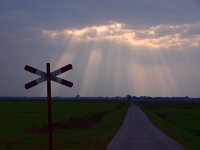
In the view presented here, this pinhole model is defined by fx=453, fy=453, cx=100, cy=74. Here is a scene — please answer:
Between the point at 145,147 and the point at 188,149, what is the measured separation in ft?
6.29

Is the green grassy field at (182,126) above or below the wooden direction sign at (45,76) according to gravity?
below

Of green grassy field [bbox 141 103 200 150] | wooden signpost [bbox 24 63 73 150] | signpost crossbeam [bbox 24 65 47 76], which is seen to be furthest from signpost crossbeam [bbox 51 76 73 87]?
green grassy field [bbox 141 103 200 150]

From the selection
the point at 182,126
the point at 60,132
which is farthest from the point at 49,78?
the point at 182,126

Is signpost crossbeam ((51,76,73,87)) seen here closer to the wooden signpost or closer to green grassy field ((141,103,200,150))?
the wooden signpost

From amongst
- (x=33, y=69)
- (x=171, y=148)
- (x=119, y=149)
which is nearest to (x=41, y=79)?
(x=33, y=69)

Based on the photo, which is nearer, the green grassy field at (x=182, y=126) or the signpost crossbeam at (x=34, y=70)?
the signpost crossbeam at (x=34, y=70)

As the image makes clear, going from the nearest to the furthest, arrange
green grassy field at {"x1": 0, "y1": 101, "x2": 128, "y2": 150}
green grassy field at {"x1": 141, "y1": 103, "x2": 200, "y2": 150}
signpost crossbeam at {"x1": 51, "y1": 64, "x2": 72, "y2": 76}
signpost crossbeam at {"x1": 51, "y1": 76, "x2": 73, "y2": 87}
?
signpost crossbeam at {"x1": 51, "y1": 76, "x2": 73, "y2": 87}
signpost crossbeam at {"x1": 51, "y1": 64, "x2": 72, "y2": 76}
green grassy field at {"x1": 0, "y1": 101, "x2": 128, "y2": 150}
green grassy field at {"x1": 141, "y1": 103, "x2": 200, "y2": 150}

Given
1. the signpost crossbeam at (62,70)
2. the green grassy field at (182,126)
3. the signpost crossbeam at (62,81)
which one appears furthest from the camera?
the green grassy field at (182,126)

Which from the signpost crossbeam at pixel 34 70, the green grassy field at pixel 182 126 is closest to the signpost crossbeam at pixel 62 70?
the signpost crossbeam at pixel 34 70

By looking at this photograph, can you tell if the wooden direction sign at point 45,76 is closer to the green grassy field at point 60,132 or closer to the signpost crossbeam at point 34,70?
the signpost crossbeam at point 34,70

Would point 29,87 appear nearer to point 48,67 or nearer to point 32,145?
point 48,67

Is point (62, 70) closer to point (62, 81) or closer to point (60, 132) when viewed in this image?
point (62, 81)

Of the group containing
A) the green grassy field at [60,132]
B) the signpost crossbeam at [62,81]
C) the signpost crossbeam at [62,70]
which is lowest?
the green grassy field at [60,132]

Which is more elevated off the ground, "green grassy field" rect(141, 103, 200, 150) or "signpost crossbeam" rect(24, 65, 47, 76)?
"signpost crossbeam" rect(24, 65, 47, 76)
